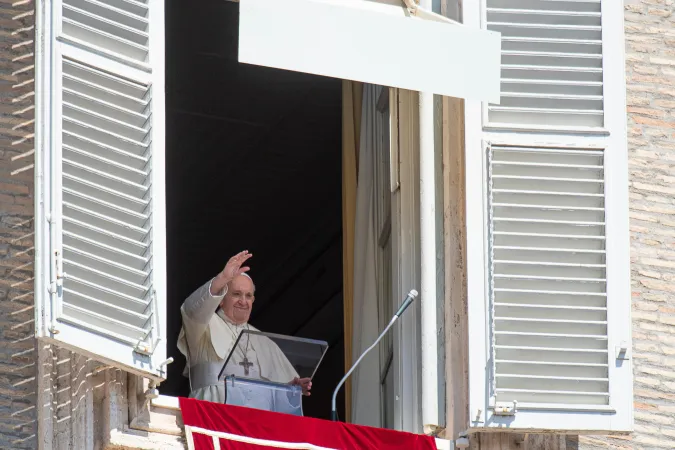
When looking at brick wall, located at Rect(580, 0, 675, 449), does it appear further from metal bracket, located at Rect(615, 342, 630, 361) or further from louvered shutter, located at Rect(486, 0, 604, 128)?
louvered shutter, located at Rect(486, 0, 604, 128)

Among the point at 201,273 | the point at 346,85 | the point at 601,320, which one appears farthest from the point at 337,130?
the point at 601,320

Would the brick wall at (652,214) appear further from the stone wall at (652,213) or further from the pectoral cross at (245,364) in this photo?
the pectoral cross at (245,364)

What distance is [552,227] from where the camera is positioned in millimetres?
8312

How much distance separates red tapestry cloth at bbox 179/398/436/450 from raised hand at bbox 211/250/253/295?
82 cm

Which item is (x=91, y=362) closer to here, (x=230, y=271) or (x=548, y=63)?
(x=230, y=271)

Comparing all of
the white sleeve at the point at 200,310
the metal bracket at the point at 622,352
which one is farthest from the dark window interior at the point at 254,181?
the metal bracket at the point at 622,352

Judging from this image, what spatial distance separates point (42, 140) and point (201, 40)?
5351 mm

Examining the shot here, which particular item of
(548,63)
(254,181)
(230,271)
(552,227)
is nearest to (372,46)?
(548,63)

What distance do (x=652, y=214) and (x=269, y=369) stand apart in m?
1.85

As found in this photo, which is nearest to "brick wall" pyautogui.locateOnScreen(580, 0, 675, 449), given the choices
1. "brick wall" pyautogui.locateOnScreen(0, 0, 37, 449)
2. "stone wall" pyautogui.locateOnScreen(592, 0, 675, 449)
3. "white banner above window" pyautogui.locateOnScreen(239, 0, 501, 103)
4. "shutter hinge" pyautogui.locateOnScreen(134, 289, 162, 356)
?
"stone wall" pyautogui.locateOnScreen(592, 0, 675, 449)

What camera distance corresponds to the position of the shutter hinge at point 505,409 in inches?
315

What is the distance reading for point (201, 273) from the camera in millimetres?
14750

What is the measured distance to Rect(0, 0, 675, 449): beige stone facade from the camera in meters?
7.73

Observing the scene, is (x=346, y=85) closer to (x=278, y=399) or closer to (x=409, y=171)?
(x=409, y=171)
